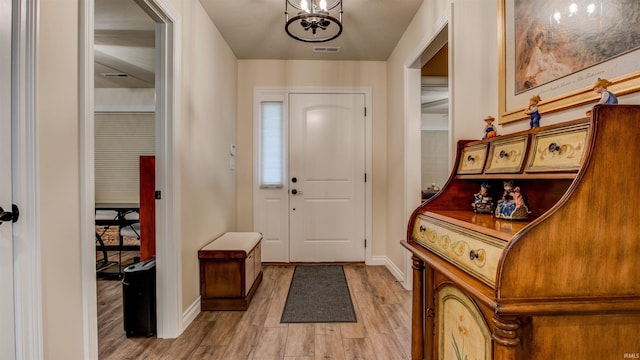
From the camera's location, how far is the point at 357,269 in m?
3.59

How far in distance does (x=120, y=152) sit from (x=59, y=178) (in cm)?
415

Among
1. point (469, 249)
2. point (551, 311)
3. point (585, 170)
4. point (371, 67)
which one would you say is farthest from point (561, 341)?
point (371, 67)

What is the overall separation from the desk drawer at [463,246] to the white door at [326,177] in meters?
2.32

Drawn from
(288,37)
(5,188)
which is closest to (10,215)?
(5,188)

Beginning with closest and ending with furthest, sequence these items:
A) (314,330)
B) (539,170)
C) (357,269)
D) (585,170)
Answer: (585,170), (539,170), (314,330), (357,269)

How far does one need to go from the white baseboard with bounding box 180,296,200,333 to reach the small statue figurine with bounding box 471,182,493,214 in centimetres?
212

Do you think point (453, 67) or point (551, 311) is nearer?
point (551, 311)

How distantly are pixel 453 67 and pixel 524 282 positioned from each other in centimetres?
163

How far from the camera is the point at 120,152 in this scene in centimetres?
476

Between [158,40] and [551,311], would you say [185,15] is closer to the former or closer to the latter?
[158,40]

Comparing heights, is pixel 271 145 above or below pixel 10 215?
above

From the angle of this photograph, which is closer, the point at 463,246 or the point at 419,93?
the point at 463,246

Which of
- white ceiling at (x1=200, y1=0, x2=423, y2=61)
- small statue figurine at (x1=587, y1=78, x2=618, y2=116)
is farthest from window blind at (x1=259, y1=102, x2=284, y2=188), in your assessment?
small statue figurine at (x1=587, y1=78, x2=618, y2=116)

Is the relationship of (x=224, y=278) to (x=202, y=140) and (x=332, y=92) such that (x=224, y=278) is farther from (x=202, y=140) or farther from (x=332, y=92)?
A: (x=332, y=92)
